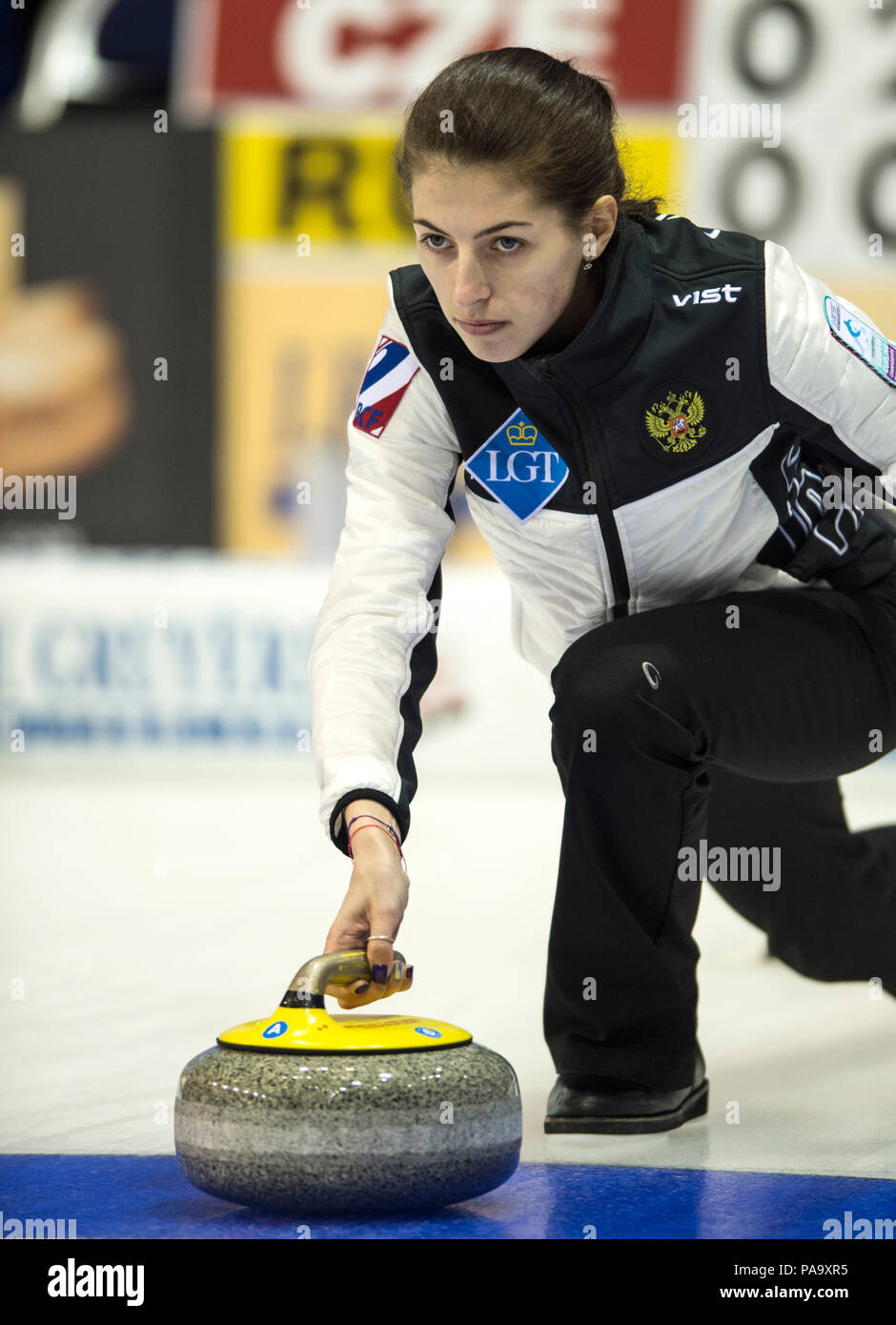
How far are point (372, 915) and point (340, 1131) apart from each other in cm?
24

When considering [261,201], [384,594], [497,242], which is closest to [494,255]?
[497,242]

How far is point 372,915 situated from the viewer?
1638 millimetres

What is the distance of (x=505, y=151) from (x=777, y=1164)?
113cm

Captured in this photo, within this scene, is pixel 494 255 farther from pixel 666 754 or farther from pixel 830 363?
pixel 666 754

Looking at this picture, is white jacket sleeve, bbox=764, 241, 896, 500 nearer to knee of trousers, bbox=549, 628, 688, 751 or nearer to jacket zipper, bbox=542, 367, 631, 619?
jacket zipper, bbox=542, 367, 631, 619

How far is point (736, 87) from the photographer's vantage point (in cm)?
743

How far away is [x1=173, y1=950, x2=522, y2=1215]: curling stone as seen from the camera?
1.48 meters

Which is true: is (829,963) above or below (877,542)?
below

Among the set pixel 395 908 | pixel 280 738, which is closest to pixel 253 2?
pixel 280 738

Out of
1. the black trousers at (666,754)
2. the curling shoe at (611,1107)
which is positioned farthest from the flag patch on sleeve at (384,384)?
the curling shoe at (611,1107)

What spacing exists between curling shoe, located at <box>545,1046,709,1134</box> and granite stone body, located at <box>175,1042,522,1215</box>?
390mm

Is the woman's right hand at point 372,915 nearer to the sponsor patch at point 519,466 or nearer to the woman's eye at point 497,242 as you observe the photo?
the sponsor patch at point 519,466
